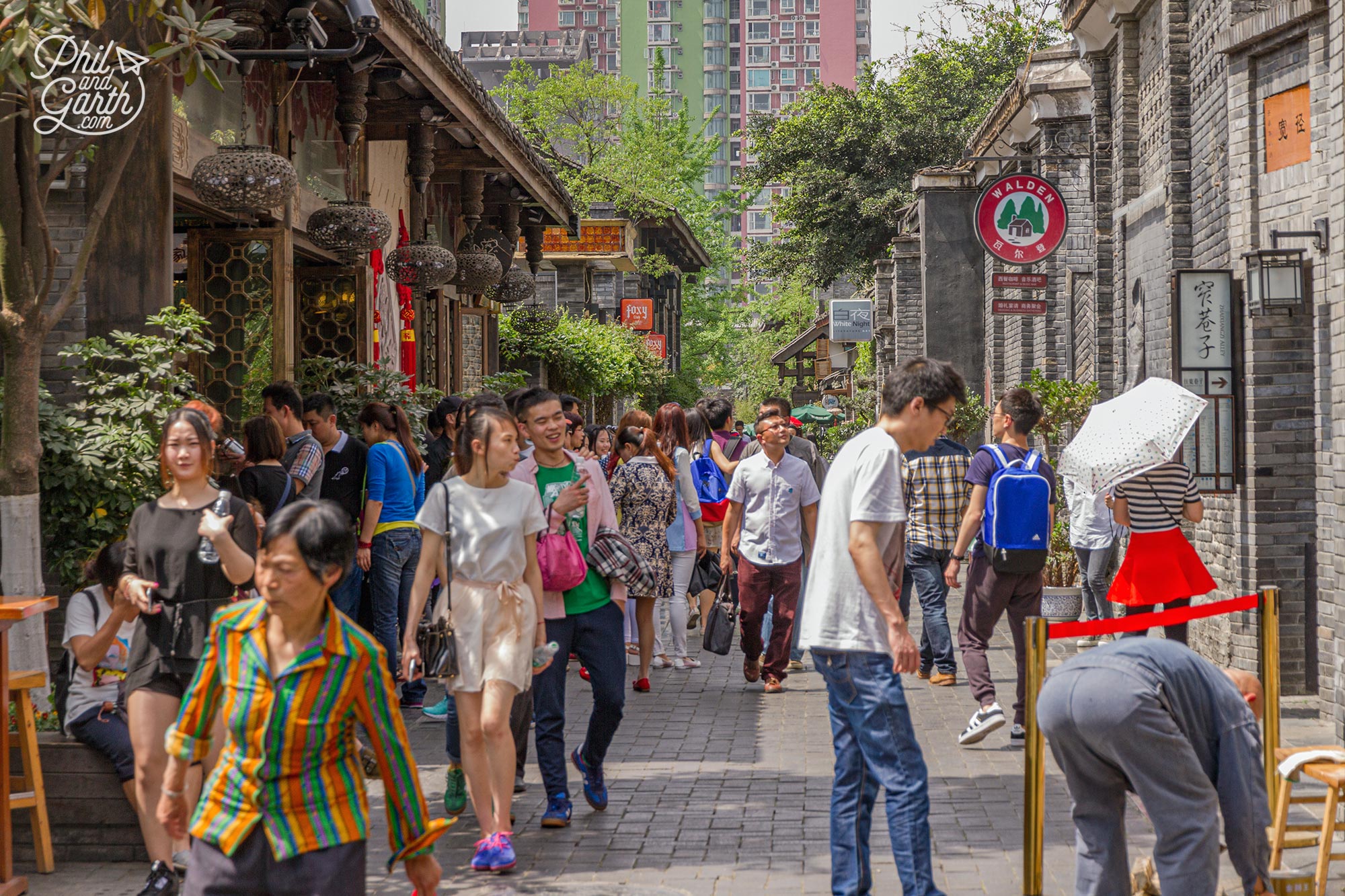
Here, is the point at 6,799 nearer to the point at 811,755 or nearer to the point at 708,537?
the point at 811,755

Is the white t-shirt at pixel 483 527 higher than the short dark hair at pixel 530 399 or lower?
lower

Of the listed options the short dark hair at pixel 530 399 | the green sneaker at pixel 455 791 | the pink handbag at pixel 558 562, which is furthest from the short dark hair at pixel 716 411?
the green sneaker at pixel 455 791

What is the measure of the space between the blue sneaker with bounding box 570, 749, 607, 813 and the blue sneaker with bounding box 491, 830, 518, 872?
1016 mm

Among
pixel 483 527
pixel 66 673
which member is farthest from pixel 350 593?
pixel 483 527

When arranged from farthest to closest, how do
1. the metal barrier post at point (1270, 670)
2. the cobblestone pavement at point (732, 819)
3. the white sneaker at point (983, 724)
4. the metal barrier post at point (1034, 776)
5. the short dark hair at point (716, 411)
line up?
1. the short dark hair at point (716, 411)
2. the white sneaker at point (983, 724)
3. the cobblestone pavement at point (732, 819)
4. the metal barrier post at point (1270, 670)
5. the metal barrier post at point (1034, 776)

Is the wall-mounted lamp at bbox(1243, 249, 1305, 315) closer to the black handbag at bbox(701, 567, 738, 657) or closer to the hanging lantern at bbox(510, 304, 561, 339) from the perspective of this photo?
the black handbag at bbox(701, 567, 738, 657)

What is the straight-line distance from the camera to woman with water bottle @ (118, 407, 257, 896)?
5352 millimetres

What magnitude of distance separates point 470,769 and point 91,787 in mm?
1567

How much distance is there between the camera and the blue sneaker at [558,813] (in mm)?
6594

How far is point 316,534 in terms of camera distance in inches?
140

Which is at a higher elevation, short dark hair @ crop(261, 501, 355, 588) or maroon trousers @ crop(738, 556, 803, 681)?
short dark hair @ crop(261, 501, 355, 588)

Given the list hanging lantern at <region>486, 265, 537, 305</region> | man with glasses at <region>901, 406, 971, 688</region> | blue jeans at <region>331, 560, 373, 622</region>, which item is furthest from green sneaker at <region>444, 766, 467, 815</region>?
hanging lantern at <region>486, 265, 537, 305</region>

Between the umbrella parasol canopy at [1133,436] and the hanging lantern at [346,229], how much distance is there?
19.8 ft

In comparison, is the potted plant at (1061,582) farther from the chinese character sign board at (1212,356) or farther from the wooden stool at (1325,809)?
the wooden stool at (1325,809)
